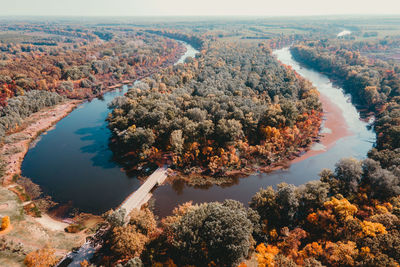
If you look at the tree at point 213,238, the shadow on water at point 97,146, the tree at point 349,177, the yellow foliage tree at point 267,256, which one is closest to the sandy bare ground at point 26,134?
the shadow on water at point 97,146

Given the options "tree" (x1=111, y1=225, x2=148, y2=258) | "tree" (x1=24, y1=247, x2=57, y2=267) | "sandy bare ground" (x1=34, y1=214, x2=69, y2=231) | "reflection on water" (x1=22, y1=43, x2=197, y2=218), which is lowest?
"sandy bare ground" (x1=34, y1=214, x2=69, y2=231)

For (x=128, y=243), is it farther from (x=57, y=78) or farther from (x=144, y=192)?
A: (x=57, y=78)

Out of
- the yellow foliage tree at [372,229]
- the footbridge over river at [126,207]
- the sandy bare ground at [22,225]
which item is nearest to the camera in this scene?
the yellow foliage tree at [372,229]

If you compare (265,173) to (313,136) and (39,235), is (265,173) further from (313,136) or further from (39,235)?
(39,235)

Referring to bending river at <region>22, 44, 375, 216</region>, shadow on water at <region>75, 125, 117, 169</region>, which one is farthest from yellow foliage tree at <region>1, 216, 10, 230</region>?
shadow on water at <region>75, 125, 117, 169</region>

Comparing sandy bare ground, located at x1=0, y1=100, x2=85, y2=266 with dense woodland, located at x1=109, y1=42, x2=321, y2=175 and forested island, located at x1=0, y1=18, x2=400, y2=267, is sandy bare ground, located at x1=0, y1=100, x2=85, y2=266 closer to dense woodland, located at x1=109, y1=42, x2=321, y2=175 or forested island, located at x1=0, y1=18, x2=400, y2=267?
forested island, located at x1=0, y1=18, x2=400, y2=267

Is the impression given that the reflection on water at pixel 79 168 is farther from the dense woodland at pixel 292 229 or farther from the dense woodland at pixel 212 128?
the dense woodland at pixel 292 229

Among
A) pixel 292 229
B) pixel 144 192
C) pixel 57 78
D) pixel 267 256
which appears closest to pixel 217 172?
pixel 144 192

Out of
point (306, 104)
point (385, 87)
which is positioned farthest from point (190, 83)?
point (385, 87)
